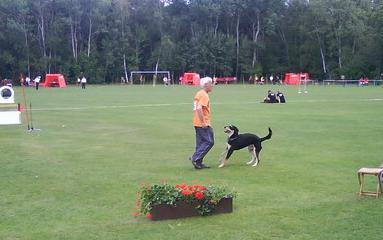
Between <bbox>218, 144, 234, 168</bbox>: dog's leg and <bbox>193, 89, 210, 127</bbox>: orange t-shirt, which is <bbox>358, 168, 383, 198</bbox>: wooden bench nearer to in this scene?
<bbox>218, 144, 234, 168</bbox>: dog's leg

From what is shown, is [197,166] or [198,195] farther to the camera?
[197,166]

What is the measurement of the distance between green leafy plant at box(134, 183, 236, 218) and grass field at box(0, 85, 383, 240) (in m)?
0.18

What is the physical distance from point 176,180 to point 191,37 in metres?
92.1

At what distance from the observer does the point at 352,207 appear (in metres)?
8.41

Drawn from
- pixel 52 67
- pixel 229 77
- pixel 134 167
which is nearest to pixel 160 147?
pixel 134 167

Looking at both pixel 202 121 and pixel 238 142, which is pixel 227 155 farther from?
pixel 202 121

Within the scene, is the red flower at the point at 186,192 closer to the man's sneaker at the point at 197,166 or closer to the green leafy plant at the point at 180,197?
the green leafy plant at the point at 180,197

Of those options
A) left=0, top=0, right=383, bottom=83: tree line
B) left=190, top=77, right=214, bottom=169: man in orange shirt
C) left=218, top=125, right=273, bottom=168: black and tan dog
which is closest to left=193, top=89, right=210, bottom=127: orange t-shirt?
left=190, top=77, right=214, bottom=169: man in orange shirt

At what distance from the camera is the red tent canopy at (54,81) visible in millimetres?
77000

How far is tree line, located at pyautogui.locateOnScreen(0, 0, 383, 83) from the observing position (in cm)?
8862

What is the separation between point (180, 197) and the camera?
7.84 meters

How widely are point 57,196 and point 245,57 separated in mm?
93119

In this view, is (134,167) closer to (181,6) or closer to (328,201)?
(328,201)

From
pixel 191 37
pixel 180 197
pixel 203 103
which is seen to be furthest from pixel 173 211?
pixel 191 37
